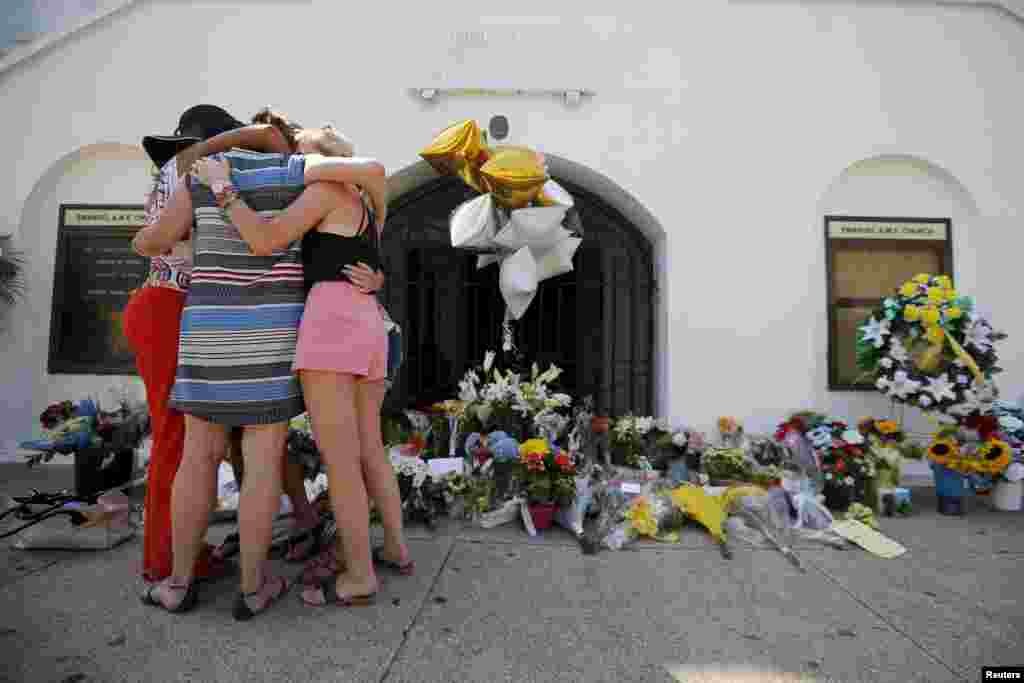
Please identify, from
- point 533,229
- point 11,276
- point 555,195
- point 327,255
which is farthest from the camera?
point 11,276

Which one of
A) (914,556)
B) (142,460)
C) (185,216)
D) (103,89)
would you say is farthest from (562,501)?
(103,89)

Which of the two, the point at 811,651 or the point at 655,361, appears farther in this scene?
the point at 655,361

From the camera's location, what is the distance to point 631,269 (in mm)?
5020

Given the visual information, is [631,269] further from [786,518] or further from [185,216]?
[185,216]

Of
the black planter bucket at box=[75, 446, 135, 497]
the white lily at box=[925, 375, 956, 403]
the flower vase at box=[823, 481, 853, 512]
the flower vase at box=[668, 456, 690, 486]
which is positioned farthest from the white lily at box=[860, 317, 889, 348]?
the black planter bucket at box=[75, 446, 135, 497]

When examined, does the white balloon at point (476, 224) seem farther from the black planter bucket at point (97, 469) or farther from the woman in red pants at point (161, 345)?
the black planter bucket at point (97, 469)

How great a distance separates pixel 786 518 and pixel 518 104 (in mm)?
3734

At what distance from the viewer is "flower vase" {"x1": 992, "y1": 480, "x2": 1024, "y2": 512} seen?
12.4 ft

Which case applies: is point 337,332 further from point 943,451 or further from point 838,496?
point 943,451

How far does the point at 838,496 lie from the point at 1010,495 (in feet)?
4.44

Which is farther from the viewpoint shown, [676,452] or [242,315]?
[676,452]

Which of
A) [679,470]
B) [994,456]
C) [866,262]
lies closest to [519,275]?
[679,470]

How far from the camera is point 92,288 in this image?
4652 millimetres

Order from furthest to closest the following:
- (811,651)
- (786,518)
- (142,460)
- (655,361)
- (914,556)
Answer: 1. (655,361)
2. (142,460)
3. (786,518)
4. (914,556)
5. (811,651)
